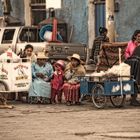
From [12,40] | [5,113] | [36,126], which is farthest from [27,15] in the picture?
[36,126]

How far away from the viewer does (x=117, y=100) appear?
Result: 1559 cm

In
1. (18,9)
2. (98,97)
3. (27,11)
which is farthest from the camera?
(18,9)

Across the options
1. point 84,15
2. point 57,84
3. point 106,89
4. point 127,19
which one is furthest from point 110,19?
point 106,89

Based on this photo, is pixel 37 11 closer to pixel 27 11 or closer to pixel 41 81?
pixel 27 11

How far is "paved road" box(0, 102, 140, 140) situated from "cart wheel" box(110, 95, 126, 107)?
0.15m

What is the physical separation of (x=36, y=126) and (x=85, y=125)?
2.87ft

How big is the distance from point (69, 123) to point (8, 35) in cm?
1157

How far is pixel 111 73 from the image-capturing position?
15273 mm

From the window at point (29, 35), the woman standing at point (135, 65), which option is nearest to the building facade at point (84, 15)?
the window at point (29, 35)

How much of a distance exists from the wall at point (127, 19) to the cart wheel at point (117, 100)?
8.53 metres

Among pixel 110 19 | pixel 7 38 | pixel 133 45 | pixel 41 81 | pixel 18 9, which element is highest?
pixel 18 9

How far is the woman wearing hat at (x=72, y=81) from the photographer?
1602 centimetres

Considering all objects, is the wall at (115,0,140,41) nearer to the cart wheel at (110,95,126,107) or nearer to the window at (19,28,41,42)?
the window at (19,28,41,42)

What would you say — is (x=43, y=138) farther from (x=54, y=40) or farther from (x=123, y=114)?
(x=54, y=40)
